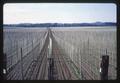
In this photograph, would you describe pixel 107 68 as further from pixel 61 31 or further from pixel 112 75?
pixel 61 31

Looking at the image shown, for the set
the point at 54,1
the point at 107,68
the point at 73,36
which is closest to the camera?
the point at 54,1

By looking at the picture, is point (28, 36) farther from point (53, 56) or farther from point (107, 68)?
point (107, 68)

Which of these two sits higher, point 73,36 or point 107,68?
point 73,36

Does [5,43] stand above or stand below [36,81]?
above

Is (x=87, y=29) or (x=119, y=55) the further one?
(x=87, y=29)

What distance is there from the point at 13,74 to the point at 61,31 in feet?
2.44

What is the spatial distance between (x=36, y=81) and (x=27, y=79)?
104mm

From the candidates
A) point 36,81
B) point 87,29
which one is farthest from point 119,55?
point 36,81

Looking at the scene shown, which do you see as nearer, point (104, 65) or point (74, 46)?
point (104, 65)

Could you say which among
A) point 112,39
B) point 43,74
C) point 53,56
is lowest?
point 43,74

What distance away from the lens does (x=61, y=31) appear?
331 cm

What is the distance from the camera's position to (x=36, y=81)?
3.03 meters

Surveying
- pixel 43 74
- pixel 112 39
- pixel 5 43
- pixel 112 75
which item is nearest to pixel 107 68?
pixel 112 75

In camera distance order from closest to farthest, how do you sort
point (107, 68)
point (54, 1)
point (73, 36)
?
1. point (54, 1)
2. point (107, 68)
3. point (73, 36)
